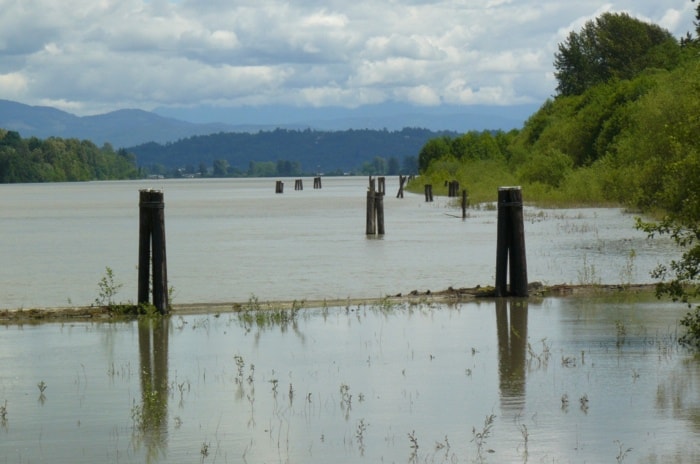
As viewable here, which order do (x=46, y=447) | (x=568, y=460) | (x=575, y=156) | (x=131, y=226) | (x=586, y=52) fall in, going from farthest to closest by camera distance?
1. (x=586, y=52)
2. (x=575, y=156)
3. (x=131, y=226)
4. (x=46, y=447)
5. (x=568, y=460)

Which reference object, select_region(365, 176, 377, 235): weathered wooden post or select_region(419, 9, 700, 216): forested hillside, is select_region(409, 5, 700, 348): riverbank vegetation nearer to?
select_region(419, 9, 700, 216): forested hillside

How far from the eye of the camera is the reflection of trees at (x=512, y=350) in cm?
1273

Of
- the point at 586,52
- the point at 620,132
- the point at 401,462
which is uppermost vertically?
the point at 586,52

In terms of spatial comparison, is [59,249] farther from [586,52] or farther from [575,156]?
[586,52]

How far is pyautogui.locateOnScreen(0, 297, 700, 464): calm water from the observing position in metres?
10.6

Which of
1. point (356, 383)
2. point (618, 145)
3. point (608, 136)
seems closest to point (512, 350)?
point (356, 383)

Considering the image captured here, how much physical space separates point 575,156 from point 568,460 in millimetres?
83427

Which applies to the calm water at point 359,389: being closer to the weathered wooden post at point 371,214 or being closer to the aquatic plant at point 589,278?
the aquatic plant at point 589,278

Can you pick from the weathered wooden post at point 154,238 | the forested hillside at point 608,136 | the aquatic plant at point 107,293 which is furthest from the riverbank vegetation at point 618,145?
the aquatic plant at point 107,293

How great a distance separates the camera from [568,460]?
10.0 metres

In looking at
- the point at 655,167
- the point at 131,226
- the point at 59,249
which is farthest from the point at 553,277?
the point at 131,226

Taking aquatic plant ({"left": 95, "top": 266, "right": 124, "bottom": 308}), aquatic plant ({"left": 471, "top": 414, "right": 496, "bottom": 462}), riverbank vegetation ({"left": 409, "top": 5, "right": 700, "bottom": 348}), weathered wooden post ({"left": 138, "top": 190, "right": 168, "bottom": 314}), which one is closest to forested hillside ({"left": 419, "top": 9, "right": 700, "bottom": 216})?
riverbank vegetation ({"left": 409, "top": 5, "right": 700, "bottom": 348})

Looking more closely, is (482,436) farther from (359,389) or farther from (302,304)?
(302,304)

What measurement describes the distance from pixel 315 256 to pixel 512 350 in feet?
75.1
